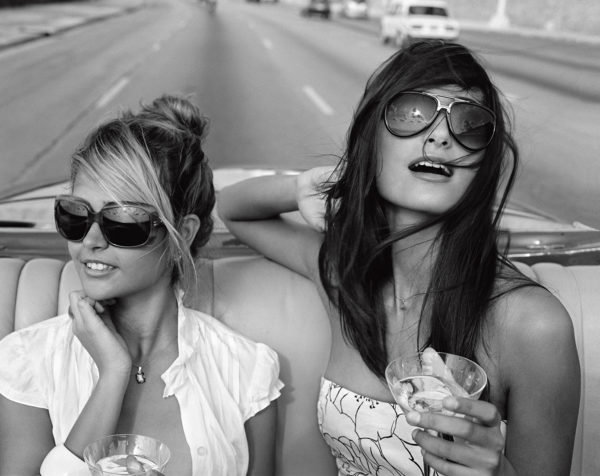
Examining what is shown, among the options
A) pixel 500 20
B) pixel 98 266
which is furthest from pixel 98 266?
pixel 500 20

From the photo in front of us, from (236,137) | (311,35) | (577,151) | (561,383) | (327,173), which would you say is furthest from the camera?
(311,35)

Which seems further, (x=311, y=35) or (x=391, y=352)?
(x=311, y=35)

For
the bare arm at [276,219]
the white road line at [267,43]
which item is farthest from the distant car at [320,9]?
the bare arm at [276,219]

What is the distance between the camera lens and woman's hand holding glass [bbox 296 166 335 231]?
2.86 metres

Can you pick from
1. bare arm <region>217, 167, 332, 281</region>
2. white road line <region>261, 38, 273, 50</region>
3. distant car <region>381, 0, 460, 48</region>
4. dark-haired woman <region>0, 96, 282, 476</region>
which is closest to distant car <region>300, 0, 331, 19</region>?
distant car <region>381, 0, 460, 48</region>

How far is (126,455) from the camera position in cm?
197

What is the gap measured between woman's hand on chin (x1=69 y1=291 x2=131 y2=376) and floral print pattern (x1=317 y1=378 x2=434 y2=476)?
0.65m

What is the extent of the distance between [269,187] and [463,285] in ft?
2.72

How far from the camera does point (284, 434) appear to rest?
2924 mm

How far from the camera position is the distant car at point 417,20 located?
79.7 ft

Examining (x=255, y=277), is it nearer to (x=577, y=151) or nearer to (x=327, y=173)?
(x=327, y=173)

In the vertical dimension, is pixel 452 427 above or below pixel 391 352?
above

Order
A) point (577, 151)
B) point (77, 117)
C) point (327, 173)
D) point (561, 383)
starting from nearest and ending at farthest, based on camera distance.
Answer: point (561, 383), point (327, 173), point (577, 151), point (77, 117)

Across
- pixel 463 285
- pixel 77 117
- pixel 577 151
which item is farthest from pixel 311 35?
pixel 463 285
